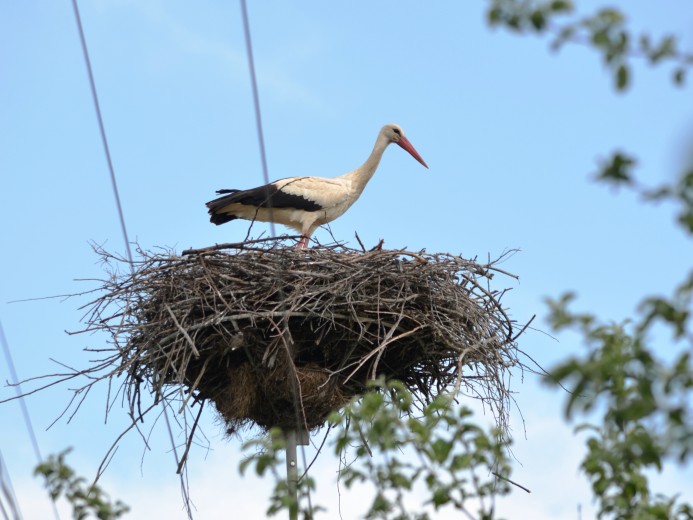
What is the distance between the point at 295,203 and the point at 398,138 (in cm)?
149

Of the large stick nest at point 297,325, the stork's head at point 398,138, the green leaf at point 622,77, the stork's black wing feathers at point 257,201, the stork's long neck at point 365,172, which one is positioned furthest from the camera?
the stork's head at point 398,138

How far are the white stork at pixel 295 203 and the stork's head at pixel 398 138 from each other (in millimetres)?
819

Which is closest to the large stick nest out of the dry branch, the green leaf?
the dry branch

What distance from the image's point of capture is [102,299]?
7465mm

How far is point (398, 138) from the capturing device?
10125 millimetres

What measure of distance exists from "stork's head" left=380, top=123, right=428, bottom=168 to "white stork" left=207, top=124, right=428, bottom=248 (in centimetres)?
82

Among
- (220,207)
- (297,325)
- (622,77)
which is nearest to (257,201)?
(220,207)

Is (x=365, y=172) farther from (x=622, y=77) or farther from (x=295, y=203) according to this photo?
(x=622, y=77)

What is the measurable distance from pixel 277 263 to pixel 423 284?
0.92 metres

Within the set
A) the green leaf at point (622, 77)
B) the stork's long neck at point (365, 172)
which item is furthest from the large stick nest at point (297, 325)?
the green leaf at point (622, 77)

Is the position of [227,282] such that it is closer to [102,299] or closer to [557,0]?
[102,299]

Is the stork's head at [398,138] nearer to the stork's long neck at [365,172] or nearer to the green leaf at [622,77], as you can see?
the stork's long neck at [365,172]

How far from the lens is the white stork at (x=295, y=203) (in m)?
8.91

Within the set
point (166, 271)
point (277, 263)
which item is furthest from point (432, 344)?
point (166, 271)
